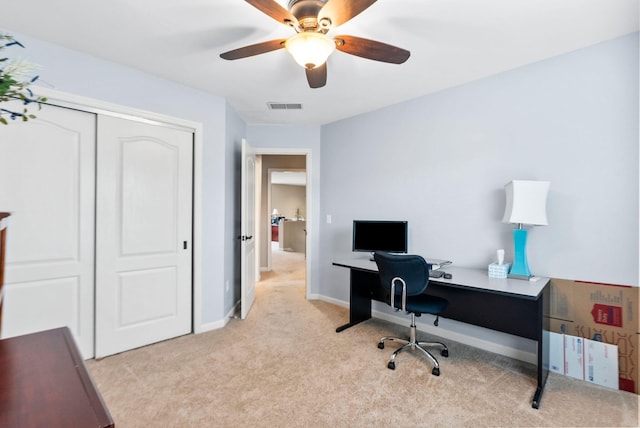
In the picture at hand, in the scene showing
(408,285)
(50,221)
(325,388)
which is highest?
(50,221)

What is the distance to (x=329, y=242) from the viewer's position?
13.8 ft

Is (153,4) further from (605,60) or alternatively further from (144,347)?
(605,60)

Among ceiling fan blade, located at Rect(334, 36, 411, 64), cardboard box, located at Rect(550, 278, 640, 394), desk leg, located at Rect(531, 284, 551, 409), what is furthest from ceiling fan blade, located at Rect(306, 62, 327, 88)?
cardboard box, located at Rect(550, 278, 640, 394)

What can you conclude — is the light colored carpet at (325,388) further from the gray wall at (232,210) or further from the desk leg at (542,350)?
the gray wall at (232,210)

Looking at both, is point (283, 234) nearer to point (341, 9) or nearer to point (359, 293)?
point (359, 293)

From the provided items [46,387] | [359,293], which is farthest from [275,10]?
[359,293]

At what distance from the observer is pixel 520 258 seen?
2.45 meters

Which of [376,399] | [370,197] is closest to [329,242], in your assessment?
[370,197]

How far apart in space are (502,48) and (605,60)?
71 centimetres

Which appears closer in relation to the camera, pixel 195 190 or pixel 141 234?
pixel 141 234

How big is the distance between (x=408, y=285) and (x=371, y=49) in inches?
66.7

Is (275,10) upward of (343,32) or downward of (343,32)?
downward

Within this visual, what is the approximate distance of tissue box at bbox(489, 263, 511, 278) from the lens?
2.49 meters

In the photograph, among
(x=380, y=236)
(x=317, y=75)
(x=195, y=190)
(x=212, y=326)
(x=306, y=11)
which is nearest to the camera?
(x=306, y=11)
